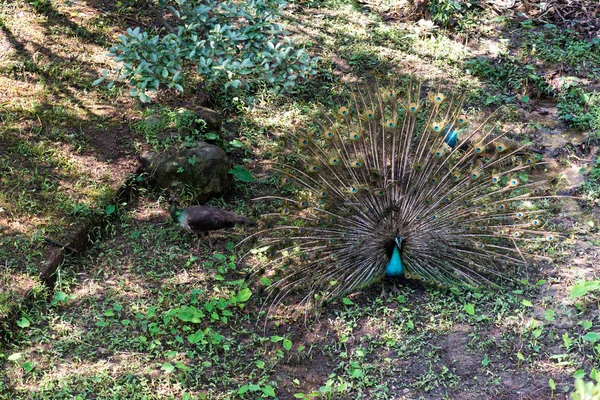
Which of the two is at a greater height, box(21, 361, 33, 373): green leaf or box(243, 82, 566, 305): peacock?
box(243, 82, 566, 305): peacock

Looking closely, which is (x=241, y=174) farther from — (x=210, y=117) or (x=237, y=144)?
(x=210, y=117)

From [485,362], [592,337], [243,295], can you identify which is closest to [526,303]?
[592,337]

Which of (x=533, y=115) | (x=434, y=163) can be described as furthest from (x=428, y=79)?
(x=434, y=163)

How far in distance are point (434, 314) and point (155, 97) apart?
3.87 metres

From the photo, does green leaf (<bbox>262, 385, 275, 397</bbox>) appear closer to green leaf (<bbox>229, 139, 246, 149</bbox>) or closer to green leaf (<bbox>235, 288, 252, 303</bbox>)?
green leaf (<bbox>235, 288, 252, 303</bbox>)

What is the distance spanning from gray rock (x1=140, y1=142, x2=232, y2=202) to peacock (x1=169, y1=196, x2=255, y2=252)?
17.7 inches

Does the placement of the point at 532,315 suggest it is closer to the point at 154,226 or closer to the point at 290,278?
the point at 290,278

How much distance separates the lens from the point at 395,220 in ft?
17.2

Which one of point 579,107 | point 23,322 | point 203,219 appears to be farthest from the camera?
point 579,107

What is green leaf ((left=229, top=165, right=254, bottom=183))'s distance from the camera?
6.27 metres

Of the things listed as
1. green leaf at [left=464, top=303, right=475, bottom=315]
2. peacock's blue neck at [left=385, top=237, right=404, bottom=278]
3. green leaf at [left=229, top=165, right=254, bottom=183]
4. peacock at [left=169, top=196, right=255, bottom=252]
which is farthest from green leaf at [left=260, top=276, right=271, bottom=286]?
green leaf at [left=464, top=303, right=475, bottom=315]

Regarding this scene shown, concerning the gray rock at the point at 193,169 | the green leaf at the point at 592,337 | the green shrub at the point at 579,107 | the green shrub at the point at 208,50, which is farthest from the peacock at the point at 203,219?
the green shrub at the point at 579,107

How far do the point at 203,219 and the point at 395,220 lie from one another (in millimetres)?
1596

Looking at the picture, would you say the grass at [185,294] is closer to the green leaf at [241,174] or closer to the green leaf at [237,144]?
the green leaf at [237,144]
